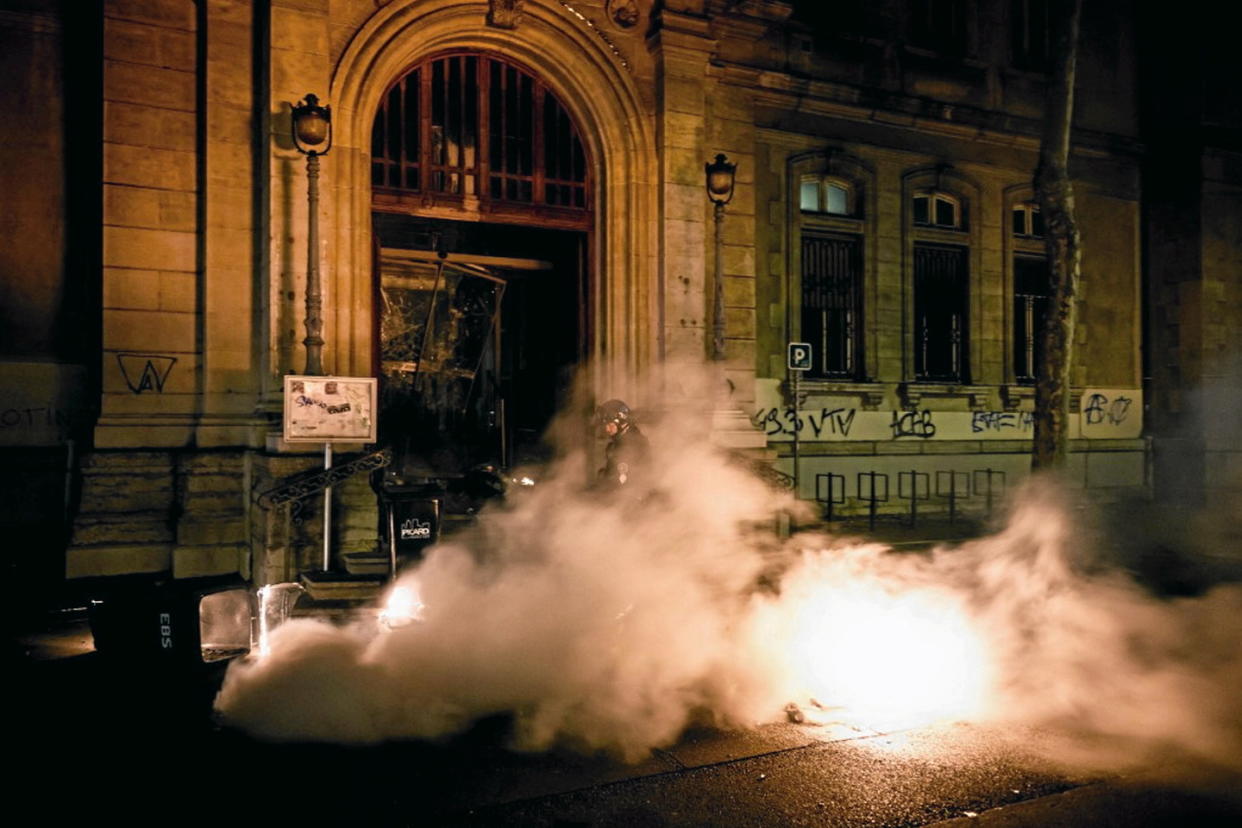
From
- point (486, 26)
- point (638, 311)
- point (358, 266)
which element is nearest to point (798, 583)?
point (638, 311)

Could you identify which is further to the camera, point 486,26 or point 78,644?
point 486,26

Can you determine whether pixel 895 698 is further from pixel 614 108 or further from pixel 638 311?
pixel 614 108

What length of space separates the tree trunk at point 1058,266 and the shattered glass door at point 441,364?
7.54 meters

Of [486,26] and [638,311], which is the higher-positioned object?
[486,26]

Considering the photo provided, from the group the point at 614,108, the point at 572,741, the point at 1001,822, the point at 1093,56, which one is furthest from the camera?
the point at 1093,56

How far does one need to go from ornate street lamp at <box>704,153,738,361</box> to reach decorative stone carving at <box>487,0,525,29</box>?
10.2ft

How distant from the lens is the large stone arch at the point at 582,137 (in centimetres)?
1030

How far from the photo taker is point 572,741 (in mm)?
4957

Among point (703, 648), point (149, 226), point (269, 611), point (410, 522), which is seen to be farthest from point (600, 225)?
point (703, 648)

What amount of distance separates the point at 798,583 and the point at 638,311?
4907mm

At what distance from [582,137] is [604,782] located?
31.2ft

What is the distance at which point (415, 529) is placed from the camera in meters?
7.98

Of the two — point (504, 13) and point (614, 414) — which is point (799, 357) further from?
point (504, 13)

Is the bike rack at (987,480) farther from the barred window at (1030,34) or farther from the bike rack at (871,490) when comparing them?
the barred window at (1030,34)
